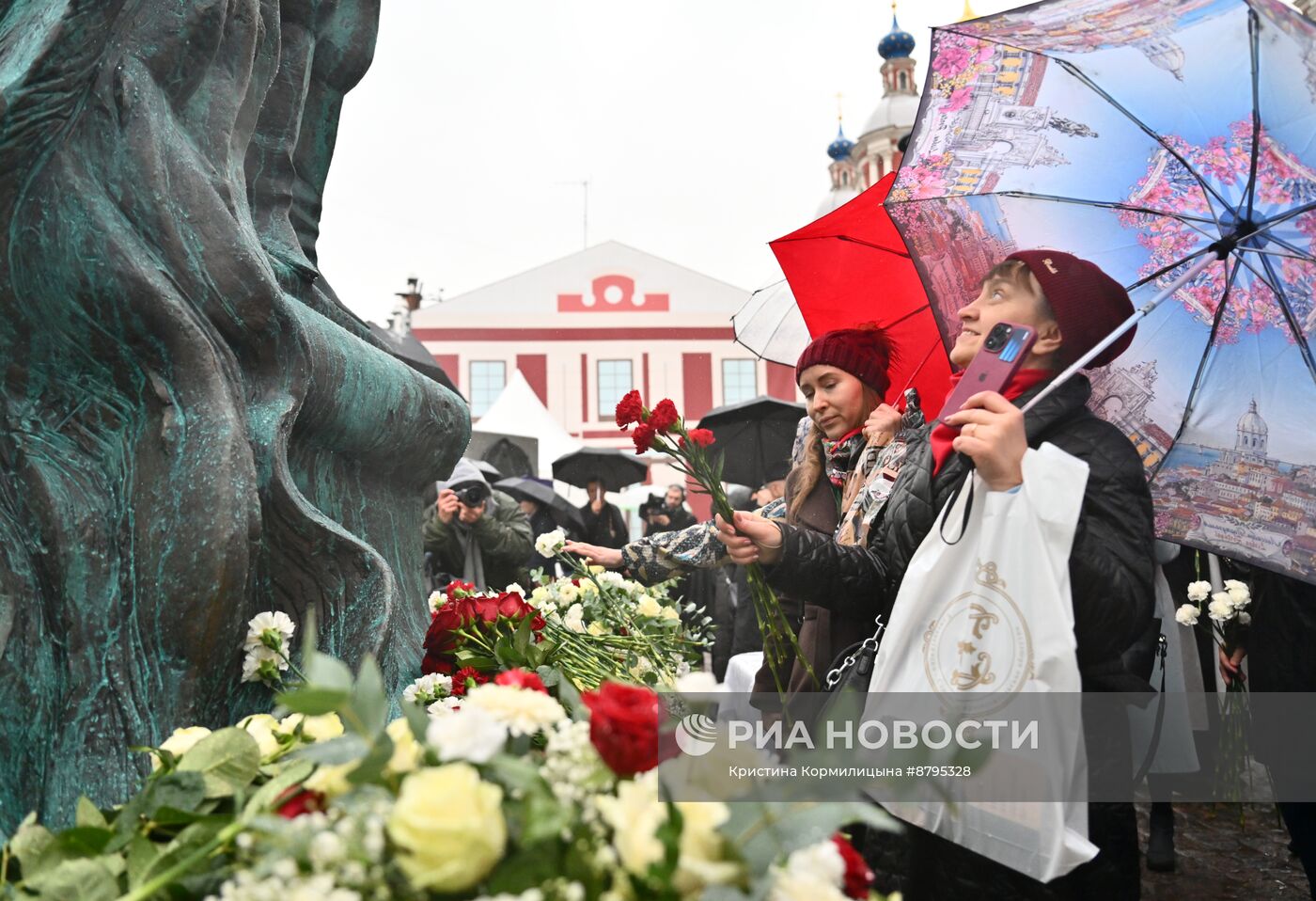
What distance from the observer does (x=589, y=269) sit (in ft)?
108

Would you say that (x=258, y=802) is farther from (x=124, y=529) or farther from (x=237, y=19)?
(x=237, y=19)

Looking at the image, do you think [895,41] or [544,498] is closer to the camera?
[544,498]

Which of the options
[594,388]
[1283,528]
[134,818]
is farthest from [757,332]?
[594,388]

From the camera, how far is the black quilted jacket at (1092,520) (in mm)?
1676

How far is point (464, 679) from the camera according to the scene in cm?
193

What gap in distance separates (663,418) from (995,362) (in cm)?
68

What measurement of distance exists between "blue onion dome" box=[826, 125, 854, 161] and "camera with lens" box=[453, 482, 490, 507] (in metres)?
46.5

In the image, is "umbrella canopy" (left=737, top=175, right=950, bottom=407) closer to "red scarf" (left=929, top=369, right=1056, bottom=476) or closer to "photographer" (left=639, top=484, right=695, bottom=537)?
"red scarf" (left=929, top=369, right=1056, bottom=476)

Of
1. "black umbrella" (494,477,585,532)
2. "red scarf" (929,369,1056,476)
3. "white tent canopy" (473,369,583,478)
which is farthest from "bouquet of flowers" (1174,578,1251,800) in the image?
"white tent canopy" (473,369,583,478)

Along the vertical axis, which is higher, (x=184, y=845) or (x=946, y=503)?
(x=946, y=503)

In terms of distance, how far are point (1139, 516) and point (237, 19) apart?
172 centimetres

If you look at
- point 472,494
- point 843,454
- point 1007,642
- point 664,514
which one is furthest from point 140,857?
point 664,514

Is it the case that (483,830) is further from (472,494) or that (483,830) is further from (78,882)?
(472,494)

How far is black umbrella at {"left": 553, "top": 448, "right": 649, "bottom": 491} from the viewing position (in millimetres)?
9680
